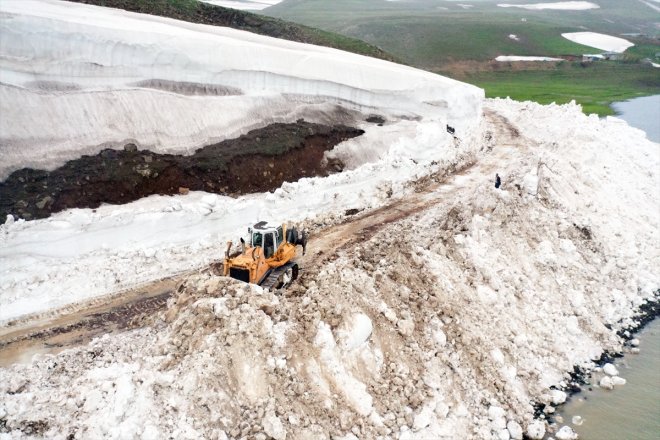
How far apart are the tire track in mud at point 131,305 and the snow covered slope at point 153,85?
19.6ft

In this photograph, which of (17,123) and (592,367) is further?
(17,123)

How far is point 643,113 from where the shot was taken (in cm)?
5216

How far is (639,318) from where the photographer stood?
19422mm

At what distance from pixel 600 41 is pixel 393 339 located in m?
92.9

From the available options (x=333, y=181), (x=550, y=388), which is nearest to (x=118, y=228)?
(x=333, y=181)

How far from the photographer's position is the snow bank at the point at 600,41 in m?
87.3

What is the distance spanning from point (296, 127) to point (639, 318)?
15253mm

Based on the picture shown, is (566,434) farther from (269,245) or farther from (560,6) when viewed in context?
(560,6)

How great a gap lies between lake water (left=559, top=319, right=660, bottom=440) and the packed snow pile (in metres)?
0.65

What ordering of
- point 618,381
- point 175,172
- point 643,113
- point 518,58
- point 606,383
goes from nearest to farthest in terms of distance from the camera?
point 606,383 → point 618,381 → point 175,172 → point 643,113 → point 518,58

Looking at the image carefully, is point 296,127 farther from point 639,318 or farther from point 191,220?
point 639,318

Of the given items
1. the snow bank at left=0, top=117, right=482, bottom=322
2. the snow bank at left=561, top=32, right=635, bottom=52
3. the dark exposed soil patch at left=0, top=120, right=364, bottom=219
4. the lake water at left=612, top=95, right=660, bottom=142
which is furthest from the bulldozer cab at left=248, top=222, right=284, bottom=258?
the snow bank at left=561, top=32, right=635, bottom=52

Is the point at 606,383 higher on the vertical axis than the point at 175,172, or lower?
lower

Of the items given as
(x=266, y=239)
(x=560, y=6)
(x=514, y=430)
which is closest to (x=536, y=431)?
(x=514, y=430)
